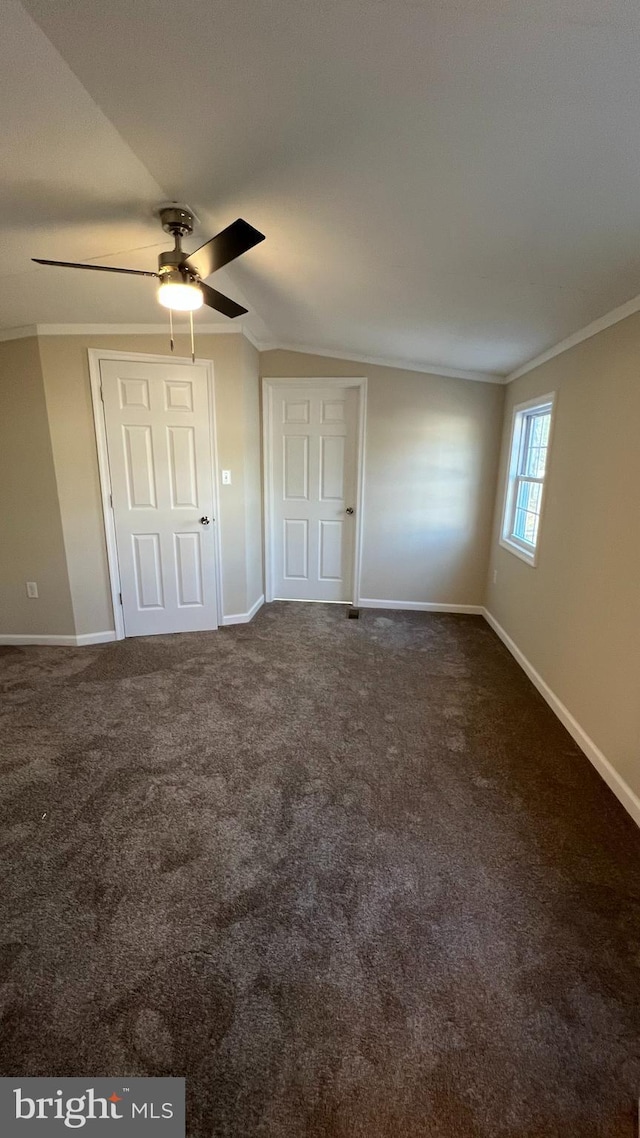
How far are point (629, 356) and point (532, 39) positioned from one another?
162cm

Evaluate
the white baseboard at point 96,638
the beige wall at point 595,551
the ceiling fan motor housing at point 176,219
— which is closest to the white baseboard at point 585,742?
the beige wall at point 595,551

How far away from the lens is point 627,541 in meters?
2.07

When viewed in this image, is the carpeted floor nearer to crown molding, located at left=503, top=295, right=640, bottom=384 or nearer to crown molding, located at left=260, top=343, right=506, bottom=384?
crown molding, located at left=503, top=295, right=640, bottom=384

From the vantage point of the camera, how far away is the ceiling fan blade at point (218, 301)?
1.93 m

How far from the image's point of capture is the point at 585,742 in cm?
235

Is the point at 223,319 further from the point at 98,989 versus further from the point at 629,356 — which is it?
the point at 98,989

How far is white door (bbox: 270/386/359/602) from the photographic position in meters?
4.12

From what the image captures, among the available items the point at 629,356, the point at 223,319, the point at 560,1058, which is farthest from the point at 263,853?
the point at 223,319

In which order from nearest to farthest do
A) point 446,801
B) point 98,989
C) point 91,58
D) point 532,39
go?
point 532,39 < point 91,58 < point 98,989 < point 446,801

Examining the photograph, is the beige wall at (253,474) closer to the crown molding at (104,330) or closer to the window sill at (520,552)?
the crown molding at (104,330)

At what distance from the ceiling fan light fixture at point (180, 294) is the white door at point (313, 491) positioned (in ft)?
7.57

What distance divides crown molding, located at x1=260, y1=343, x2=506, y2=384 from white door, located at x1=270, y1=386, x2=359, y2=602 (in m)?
0.27

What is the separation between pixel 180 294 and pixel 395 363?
256cm

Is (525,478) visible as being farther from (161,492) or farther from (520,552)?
(161,492)
